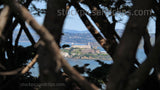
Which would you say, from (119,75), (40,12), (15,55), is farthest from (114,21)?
(119,75)

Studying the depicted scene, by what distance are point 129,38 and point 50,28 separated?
0.76 m

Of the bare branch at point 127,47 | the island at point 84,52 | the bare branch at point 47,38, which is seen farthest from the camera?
the island at point 84,52

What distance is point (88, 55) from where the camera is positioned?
7105 millimetres

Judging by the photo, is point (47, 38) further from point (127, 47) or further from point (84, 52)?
point (84, 52)

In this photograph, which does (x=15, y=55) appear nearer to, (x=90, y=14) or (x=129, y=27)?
(x=90, y=14)

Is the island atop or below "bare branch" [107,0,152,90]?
below

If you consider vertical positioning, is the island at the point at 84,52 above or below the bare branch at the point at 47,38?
below

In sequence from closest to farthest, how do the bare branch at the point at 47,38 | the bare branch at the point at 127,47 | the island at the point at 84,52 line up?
1. the bare branch at the point at 47,38
2. the bare branch at the point at 127,47
3. the island at the point at 84,52

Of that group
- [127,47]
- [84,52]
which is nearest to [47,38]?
[127,47]

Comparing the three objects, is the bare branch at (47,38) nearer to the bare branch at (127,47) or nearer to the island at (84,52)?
the bare branch at (127,47)

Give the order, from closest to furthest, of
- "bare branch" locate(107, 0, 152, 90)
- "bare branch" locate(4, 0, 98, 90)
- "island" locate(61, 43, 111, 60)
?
1. "bare branch" locate(4, 0, 98, 90)
2. "bare branch" locate(107, 0, 152, 90)
3. "island" locate(61, 43, 111, 60)

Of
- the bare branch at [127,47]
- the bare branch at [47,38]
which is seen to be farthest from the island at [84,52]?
the bare branch at [47,38]

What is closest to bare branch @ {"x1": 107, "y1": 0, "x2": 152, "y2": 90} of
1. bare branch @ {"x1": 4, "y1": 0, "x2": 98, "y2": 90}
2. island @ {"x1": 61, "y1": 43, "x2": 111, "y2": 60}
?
bare branch @ {"x1": 4, "y1": 0, "x2": 98, "y2": 90}

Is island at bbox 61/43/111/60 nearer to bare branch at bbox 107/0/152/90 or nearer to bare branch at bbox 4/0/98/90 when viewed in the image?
bare branch at bbox 107/0/152/90
